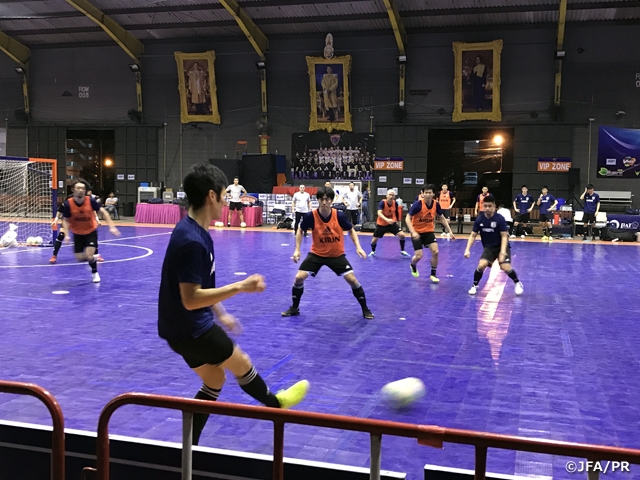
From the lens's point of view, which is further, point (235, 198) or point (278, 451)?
point (235, 198)

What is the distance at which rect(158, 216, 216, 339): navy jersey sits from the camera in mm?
3592

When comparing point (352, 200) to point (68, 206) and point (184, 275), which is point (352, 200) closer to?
point (68, 206)

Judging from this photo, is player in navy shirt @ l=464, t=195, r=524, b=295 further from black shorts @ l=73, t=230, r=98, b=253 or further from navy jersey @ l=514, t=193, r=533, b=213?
navy jersey @ l=514, t=193, r=533, b=213

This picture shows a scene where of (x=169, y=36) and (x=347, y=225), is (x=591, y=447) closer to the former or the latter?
(x=347, y=225)

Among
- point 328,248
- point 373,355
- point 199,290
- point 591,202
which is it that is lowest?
point 373,355

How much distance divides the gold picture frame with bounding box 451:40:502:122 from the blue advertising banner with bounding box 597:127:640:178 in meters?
4.84

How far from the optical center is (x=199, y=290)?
3.57 meters

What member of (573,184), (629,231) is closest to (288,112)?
(573,184)

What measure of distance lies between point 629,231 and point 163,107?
24.2 m

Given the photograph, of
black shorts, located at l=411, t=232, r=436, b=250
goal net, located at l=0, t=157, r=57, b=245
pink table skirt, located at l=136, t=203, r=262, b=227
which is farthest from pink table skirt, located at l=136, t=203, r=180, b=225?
black shorts, located at l=411, t=232, r=436, b=250

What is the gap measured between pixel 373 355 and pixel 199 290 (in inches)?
149

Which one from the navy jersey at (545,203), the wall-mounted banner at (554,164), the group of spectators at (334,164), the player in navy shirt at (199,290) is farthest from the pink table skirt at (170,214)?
the player in navy shirt at (199,290)

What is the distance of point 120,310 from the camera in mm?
9172

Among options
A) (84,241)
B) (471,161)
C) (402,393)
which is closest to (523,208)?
(471,161)
